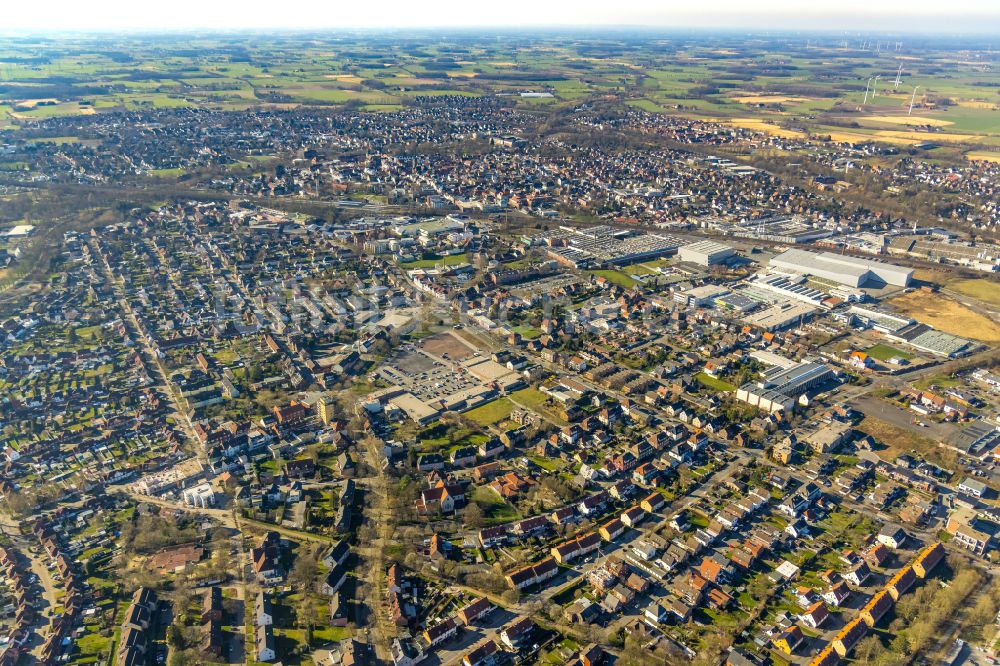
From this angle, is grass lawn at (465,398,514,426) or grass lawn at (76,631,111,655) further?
grass lawn at (465,398,514,426)

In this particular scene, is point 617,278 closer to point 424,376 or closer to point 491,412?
point 424,376

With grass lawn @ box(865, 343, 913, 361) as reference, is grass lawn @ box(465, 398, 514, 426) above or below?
below

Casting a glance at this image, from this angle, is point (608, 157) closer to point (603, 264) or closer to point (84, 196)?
point (603, 264)

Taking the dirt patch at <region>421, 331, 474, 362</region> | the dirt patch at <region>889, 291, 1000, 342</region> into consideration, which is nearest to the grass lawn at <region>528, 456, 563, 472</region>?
the dirt patch at <region>421, 331, 474, 362</region>

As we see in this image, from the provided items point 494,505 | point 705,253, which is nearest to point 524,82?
point 705,253

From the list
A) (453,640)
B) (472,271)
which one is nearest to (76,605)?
(453,640)

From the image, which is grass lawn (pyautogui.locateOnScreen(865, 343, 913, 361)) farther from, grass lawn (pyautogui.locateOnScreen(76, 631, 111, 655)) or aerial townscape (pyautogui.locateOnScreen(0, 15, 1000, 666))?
grass lawn (pyautogui.locateOnScreen(76, 631, 111, 655))

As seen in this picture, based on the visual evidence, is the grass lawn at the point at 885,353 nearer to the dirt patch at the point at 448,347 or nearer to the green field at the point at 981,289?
the green field at the point at 981,289
